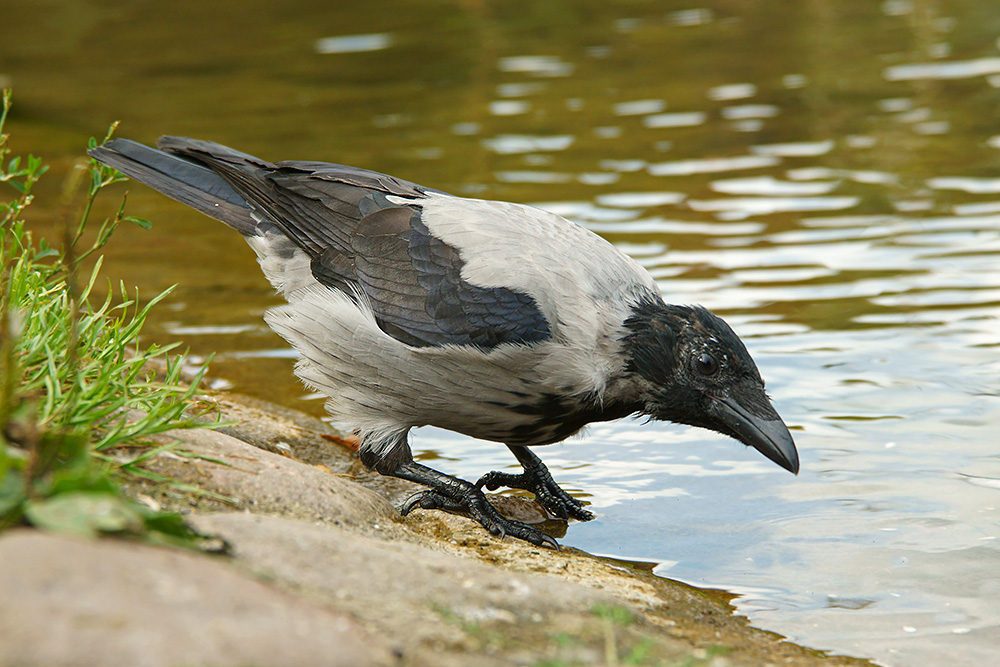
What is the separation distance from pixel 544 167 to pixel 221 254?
2953 mm

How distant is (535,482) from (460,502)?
0.41 meters

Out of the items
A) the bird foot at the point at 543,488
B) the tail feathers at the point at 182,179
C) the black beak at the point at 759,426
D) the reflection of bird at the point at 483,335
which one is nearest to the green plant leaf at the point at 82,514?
the reflection of bird at the point at 483,335

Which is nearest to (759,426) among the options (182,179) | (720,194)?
(182,179)

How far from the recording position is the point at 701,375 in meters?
4.18

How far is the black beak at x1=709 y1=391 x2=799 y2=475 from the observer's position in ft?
13.2

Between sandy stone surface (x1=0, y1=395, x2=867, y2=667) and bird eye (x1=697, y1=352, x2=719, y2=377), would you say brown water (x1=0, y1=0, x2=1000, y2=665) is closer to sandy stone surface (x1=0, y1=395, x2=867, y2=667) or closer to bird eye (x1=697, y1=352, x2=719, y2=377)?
sandy stone surface (x1=0, y1=395, x2=867, y2=667)

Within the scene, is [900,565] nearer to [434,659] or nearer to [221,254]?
[434,659]

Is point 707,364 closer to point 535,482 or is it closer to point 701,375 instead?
point 701,375

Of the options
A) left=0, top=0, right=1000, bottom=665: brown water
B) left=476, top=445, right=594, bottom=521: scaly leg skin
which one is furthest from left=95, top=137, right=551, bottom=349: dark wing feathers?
left=0, top=0, right=1000, bottom=665: brown water

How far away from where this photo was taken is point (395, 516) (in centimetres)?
421

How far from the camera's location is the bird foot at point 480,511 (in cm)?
426

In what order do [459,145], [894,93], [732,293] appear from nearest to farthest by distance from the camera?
1. [732,293]
2. [459,145]
3. [894,93]

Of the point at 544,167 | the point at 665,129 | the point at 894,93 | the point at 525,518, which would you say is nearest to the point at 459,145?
the point at 544,167

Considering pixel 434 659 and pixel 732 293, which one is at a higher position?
pixel 434 659
